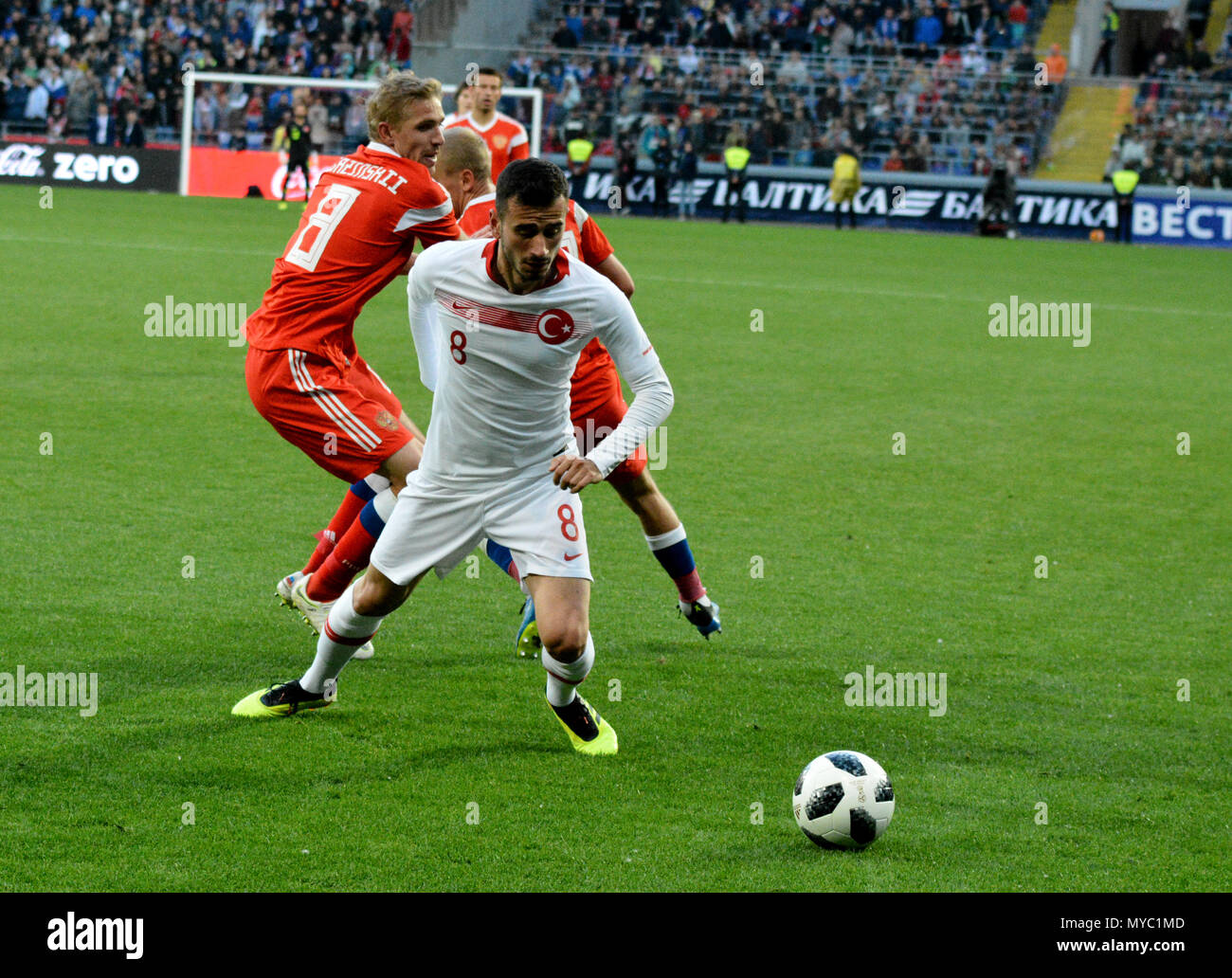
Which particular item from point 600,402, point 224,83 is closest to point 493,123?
point 600,402

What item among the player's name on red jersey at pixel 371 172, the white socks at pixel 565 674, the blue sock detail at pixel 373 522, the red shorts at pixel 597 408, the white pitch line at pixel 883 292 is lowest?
the white socks at pixel 565 674

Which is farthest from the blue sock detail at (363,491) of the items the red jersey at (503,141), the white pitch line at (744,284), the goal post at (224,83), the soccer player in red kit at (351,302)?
the goal post at (224,83)

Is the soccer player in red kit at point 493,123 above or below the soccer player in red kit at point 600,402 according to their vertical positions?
above

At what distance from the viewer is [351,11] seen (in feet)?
115

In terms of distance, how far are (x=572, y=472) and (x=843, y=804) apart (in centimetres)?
124

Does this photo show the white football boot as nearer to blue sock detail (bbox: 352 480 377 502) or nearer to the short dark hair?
blue sock detail (bbox: 352 480 377 502)

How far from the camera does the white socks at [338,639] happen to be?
5.11 m

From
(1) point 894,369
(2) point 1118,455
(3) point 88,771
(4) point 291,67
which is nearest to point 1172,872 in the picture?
(3) point 88,771

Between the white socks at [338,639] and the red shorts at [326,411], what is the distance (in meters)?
0.83

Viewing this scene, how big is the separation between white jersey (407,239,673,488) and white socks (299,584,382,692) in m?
0.52

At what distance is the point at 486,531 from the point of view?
5016 millimetres

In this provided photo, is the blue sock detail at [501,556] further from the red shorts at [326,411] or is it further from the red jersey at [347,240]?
the red jersey at [347,240]

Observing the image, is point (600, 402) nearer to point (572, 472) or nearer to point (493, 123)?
point (572, 472)

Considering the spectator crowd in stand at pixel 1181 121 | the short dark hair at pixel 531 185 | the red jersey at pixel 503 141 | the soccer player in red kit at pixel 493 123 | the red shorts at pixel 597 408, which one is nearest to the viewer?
the short dark hair at pixel 531 185
